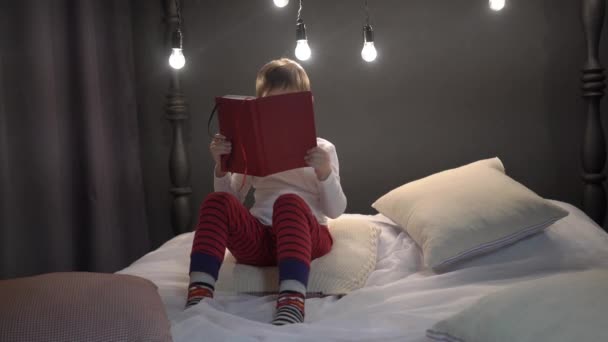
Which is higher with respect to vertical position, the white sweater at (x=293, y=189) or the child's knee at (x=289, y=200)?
the child's knee at (x=289, y=200)

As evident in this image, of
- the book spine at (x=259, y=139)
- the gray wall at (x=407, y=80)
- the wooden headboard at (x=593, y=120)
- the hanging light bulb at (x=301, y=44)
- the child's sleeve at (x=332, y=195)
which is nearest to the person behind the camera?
the book spine at (x=259, y=139)

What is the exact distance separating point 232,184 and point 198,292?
18.6 inches

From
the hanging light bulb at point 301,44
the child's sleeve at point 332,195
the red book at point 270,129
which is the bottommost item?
the child's sleeve at point 332,195

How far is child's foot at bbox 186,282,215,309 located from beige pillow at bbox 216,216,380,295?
0.12m

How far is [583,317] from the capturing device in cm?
105

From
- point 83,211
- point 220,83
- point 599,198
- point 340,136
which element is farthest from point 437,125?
point 83,211

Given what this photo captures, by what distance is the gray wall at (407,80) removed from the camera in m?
2.35

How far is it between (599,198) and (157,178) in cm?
151

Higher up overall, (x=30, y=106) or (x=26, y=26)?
(x=26, y=26)

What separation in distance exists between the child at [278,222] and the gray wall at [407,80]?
1.88 ft

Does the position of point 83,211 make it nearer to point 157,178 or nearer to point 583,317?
point 157,178

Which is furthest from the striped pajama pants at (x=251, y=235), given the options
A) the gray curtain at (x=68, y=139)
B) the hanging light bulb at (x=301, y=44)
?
the gray curtain at (x=68, y=139)

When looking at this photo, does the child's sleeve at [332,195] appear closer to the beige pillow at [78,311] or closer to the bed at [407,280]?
the bed at [407,280]

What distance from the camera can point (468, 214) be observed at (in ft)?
5.67
